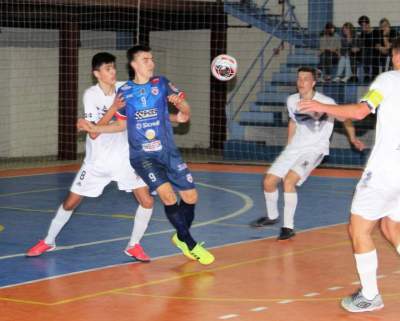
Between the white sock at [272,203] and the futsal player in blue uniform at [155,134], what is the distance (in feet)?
8.12

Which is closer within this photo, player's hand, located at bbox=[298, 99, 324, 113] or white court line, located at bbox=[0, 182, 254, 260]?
player's hand, located at bbox=[298, 99, 324, 113]

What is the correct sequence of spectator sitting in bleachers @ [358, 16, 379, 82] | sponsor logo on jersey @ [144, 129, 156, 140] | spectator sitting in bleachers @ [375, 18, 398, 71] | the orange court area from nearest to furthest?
the orange court area, sponsor logo on jersey @ [144, 129, 156, 140], spectator sitting in bleachers @ [375, 18, 398, 71], spectator sitting in bleachers @ [358, 16, 379, 82]

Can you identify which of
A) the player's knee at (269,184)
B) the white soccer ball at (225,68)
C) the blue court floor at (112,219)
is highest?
the white soccer ball at (225,68)

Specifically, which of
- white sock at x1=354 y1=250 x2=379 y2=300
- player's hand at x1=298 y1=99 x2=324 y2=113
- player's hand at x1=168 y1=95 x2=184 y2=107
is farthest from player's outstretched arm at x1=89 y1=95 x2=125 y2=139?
white sock at x1=354 y1=250 x2=379 y2=300

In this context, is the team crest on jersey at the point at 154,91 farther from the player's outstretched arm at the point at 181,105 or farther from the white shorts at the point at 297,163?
the white shorts at the point at 297,163

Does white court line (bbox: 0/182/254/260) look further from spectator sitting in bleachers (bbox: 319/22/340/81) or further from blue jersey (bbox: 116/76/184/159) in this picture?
spectator sitting in bleachers (bbox: 319/22/340/81)

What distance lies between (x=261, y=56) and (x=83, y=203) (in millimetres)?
9761

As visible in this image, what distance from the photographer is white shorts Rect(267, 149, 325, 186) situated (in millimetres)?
10891

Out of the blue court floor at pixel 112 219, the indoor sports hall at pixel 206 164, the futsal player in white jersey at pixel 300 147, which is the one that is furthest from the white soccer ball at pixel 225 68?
the futsal player in white jersey at pixel 300 147

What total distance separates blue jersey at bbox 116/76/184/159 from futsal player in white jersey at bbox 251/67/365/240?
2325 mm

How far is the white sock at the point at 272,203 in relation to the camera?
11.3 m

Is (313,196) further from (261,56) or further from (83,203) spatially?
(261,56)

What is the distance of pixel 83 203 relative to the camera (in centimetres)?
1383

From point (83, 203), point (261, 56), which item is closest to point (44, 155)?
point (261, 56)
